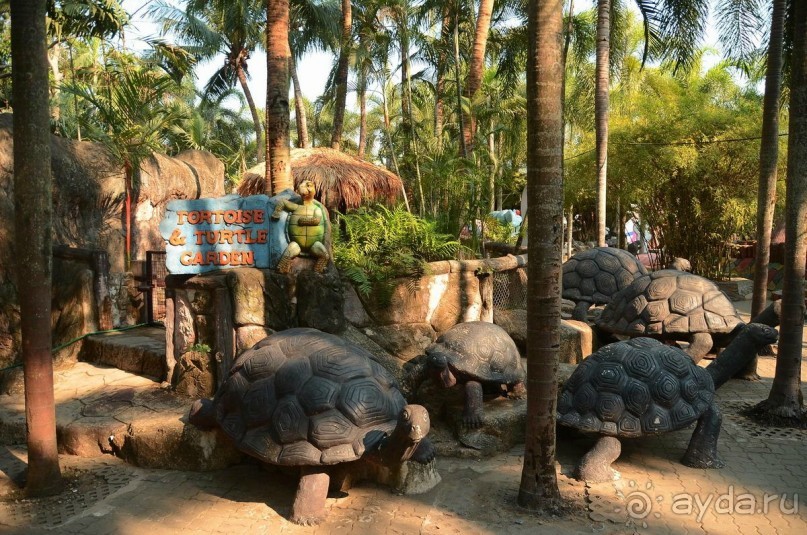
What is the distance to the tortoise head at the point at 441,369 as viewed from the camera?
5.79m

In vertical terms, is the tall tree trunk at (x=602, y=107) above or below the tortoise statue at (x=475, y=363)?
above

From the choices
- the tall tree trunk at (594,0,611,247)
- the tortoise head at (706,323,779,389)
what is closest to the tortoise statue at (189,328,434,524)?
the tortoise head at (706,323,779,389)

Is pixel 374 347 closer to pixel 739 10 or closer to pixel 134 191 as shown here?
pixel 134 191

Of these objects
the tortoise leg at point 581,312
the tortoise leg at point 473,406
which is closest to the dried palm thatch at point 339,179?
the tortoise leg at point 581,312

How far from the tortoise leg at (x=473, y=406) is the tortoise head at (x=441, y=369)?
18 centimetres

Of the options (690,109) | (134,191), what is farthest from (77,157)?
(690,109)

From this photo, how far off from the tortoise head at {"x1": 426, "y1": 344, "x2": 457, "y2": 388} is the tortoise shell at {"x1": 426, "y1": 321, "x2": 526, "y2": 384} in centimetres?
6

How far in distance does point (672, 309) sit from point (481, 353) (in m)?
3.36

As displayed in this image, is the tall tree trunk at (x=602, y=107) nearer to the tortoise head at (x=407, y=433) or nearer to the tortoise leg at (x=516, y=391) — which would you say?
the tortoise leg at (x=516, y=391)

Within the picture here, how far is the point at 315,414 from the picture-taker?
174 inches

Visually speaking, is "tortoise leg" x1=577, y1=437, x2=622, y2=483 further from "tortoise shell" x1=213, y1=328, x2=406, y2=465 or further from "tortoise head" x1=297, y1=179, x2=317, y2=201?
"tortoise head" x1=297, y1=179, x2=317, y2=201

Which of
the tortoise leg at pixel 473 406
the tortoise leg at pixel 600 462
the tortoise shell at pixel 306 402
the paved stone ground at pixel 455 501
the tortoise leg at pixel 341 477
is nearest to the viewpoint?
the paved stone ground at pixel 455 501

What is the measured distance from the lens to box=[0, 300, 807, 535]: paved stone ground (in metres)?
4.23

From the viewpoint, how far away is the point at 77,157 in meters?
10.8
